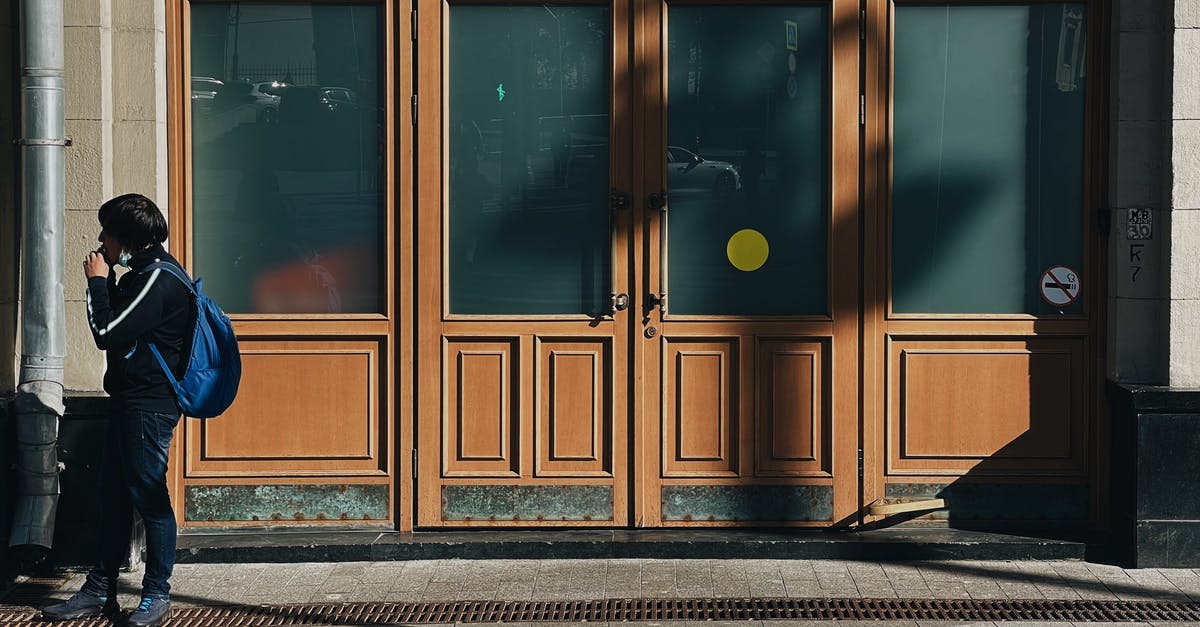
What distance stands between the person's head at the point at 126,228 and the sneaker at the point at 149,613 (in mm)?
1472

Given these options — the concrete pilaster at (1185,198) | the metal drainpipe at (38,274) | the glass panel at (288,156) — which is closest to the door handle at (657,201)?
the glass panel at (288,156)

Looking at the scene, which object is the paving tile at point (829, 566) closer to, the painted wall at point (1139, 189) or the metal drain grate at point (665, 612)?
the metal drain grate at point (665, 612)

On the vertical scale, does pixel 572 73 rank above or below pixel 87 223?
above

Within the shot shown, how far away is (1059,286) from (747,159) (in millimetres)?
1722

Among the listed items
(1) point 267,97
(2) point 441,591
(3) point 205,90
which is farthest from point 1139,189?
(3) point 205,90

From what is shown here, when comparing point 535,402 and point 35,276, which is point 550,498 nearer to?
point 535,402

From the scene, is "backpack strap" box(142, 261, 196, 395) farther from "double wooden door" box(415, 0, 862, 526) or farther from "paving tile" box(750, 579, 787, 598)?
"paving tile" box(750, 579, 787, 598)

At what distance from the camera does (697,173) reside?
7.71 m

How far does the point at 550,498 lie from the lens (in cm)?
775

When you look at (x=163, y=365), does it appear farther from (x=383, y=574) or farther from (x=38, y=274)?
(x=383, y=574)

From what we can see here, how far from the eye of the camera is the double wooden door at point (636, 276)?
7.69 m

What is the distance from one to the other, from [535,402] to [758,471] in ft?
3.94

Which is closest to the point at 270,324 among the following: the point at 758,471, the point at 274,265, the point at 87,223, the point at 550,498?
the point at 274,265

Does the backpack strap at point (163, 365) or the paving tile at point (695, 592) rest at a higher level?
the backpack strap at point (163, 365)
